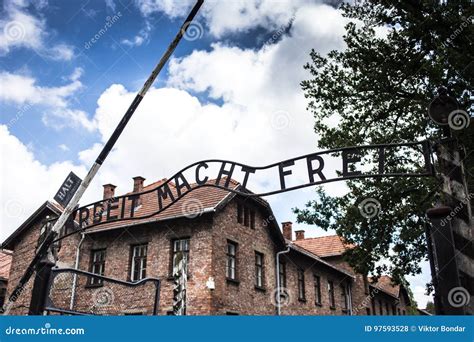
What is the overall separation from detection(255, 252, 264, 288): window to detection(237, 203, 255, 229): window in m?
1.33

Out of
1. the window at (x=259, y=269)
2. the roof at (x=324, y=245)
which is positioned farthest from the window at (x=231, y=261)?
the roof at (x=324, y=245)

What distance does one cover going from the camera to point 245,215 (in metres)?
19.8

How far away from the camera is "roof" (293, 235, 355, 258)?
2823 cm

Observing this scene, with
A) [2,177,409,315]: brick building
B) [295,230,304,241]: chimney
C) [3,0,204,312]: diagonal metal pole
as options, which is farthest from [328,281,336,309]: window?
[3,0,204,312]: diagonal metal pole

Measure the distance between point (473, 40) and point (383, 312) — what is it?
91.5 ft

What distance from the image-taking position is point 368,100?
44.2 feet

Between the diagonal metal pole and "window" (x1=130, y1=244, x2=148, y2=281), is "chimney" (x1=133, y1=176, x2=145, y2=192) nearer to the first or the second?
"window" (x1=130, y1=244, x2=148, y2=281)

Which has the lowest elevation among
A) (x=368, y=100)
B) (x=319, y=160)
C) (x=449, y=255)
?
(x=449, y=255)

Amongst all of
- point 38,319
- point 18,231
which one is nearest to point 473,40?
point 38,319

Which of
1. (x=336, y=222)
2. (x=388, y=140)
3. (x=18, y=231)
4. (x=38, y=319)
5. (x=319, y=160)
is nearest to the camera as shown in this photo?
(x=38, y=319)

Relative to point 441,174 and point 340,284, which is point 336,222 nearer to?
point 441,174

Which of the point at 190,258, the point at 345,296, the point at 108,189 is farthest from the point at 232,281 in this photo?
the point at 345,296

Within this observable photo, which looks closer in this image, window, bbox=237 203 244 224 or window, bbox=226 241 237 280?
window, bbox=226 241 237 280

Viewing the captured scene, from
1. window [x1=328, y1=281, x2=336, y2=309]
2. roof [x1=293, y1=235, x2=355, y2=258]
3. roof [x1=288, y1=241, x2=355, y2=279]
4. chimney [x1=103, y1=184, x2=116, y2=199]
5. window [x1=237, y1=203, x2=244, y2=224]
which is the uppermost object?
chimney [x1=103, y1=184, x2=116, y2=199]
